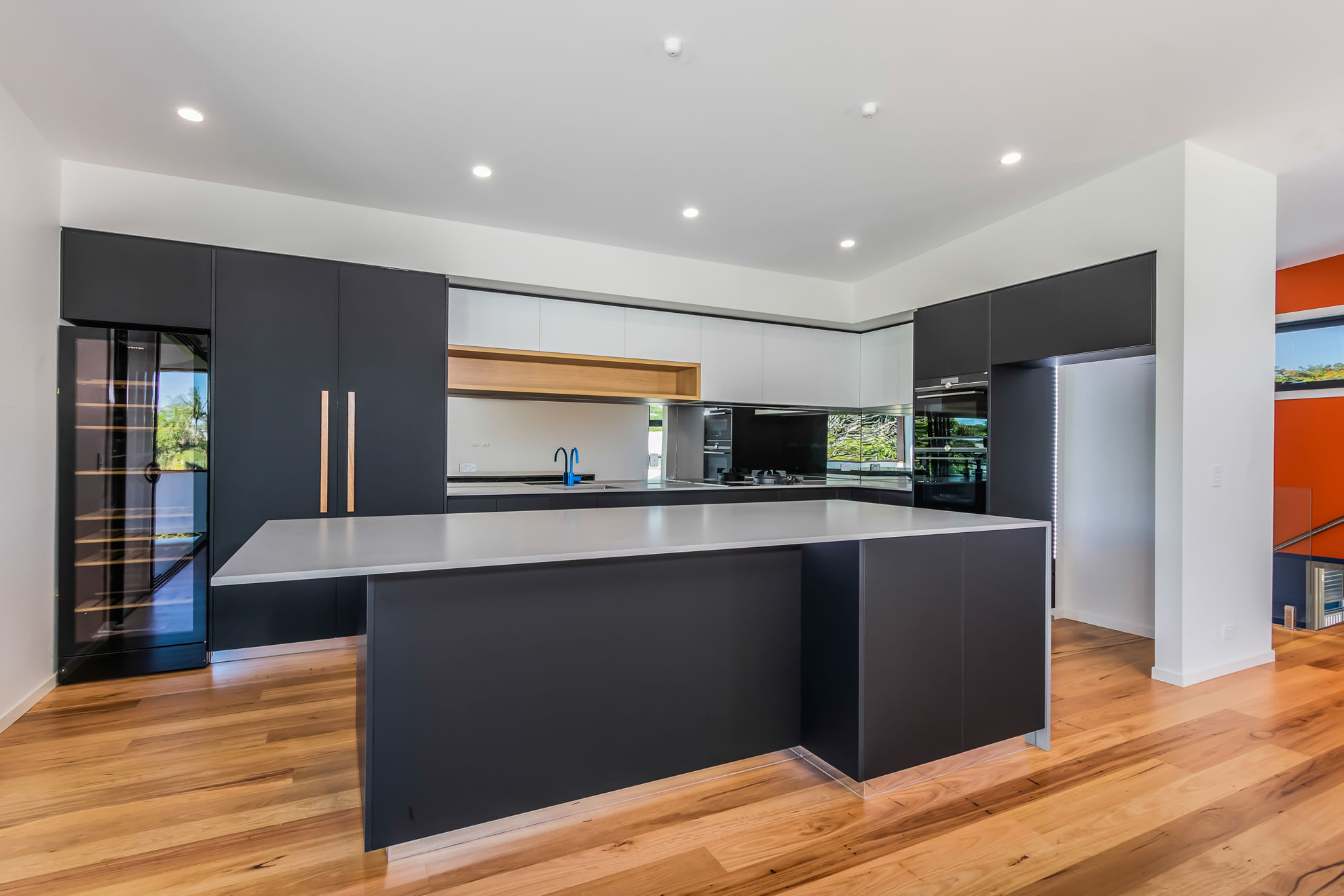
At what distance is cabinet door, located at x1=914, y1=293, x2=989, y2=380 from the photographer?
13.2ft

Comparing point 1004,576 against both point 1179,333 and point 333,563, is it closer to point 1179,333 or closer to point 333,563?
point 1179,333

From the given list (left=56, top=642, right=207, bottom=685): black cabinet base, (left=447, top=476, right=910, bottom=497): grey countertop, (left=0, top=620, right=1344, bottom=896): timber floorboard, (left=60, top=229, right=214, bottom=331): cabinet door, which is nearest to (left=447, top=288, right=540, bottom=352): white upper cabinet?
(left=447, top=476, right=910, bottom=497): grey countertop

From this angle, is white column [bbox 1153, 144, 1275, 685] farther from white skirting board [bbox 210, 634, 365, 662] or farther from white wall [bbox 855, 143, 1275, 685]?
white skirting board [bbox 210, 634, 365, 662]

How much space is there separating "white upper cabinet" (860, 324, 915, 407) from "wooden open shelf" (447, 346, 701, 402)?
64.6 inches

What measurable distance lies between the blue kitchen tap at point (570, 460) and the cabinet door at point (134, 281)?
7.50 ft

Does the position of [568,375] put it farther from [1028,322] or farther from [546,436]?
[1028,322]

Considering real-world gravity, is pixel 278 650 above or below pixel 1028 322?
below

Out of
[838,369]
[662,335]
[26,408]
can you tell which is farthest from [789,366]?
[26,408]

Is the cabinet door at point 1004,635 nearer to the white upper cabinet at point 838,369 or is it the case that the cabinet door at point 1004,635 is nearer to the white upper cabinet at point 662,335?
the white upper cabinet at point 662,335

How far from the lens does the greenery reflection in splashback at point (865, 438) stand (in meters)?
5.25

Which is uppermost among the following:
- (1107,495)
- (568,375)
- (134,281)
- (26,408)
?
(134,281)

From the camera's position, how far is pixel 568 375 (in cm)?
465

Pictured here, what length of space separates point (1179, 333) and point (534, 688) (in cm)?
339

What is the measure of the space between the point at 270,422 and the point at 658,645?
2672mm
